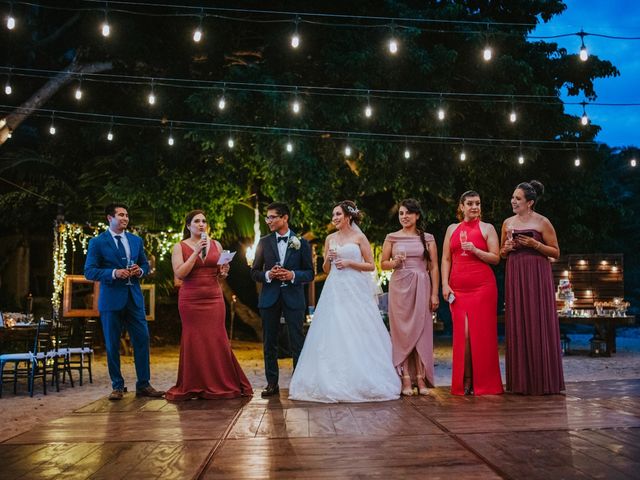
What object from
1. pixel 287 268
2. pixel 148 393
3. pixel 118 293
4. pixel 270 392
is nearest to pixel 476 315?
pixel 287 268

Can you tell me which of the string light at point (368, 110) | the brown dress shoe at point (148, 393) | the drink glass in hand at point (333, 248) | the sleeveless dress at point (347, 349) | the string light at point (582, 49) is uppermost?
the string light at point (582, 49)

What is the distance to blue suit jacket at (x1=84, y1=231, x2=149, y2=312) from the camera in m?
5.25

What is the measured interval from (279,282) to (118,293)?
140 cm

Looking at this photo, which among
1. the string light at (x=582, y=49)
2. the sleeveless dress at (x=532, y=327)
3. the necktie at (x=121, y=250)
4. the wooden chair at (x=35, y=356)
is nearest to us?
the sleeveless dress at (x=532, y=327)

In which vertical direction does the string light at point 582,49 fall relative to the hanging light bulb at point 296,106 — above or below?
above

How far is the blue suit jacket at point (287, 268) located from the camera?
17.3ft

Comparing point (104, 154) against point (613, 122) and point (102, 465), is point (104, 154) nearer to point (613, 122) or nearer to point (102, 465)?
point (102, 465)

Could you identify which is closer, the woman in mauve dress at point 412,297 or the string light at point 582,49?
the woman in mauve dress at point 412,297

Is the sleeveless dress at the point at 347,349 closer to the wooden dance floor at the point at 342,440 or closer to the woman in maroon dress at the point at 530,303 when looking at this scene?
the wooden dance floor at the point at 342,440

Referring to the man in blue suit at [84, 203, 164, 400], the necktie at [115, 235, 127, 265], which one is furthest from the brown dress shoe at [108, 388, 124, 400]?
the necktie at [115, 235, 127, 265]

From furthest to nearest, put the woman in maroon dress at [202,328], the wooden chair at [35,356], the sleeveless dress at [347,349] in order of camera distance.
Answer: the wooden chair at [35,356]
the woman in maroon dress at [202,328]
the sleeveless dress at [347,349]

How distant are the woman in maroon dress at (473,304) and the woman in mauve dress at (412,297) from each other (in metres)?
0.20

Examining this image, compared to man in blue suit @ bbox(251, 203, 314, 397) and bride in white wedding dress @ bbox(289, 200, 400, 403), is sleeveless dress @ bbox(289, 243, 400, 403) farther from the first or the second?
man in blue suit @ bbox(251, 203, 314, 397)

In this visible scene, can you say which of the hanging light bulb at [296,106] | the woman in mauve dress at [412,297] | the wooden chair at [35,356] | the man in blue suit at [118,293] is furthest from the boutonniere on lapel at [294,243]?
the hanging light bulb at [296,106]
